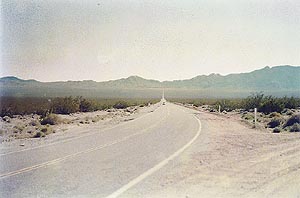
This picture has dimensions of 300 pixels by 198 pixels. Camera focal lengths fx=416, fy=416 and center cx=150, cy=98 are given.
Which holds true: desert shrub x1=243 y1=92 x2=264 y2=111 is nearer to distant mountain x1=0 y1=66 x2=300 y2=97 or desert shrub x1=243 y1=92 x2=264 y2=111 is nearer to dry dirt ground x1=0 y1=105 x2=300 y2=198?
distant mountain x1=0 y1=66 x2=300 y2=97

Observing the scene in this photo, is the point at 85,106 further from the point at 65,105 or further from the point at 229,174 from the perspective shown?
the point at 229,174

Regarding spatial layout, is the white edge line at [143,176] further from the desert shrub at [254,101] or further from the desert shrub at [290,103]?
the desert shrub at [254,101]

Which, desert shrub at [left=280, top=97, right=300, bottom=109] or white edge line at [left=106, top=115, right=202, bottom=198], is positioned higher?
white edge line at [left=106, top=115, right=202, bottom=198]

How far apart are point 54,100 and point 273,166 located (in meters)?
32.4

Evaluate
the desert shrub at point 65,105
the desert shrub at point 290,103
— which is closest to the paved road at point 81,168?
the desert shrub at point 65,105

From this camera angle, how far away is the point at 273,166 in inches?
397

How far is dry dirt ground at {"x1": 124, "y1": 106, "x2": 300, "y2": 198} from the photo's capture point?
7582 millimetres

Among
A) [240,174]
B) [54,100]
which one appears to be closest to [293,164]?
[240,174]

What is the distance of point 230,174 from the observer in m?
9.13

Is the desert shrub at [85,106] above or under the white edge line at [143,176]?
under

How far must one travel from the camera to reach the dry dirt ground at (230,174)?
758cm

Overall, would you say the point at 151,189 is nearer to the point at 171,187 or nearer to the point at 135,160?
the point at 171,187

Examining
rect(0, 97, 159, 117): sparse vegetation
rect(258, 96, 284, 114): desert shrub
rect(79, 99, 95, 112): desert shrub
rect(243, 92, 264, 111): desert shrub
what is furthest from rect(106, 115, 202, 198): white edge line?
rect(243, 92, 264, 111): desert shrub

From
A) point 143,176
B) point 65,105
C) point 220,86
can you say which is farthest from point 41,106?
point 220,86
